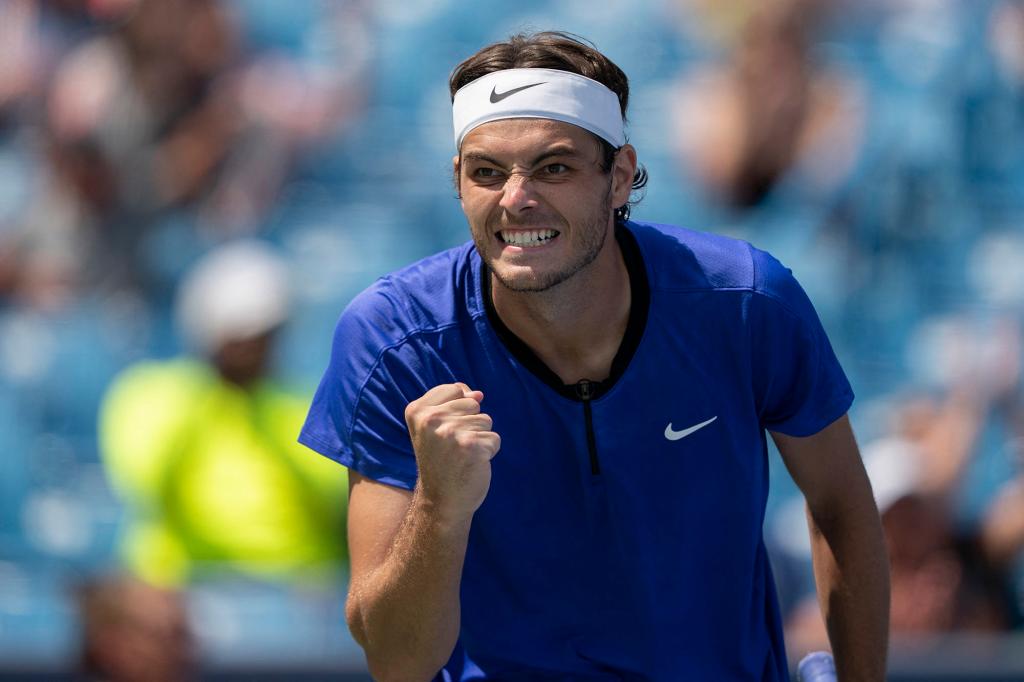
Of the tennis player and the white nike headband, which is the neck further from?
the white nike headband

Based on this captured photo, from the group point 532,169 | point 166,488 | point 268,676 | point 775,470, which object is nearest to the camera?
point 532,169

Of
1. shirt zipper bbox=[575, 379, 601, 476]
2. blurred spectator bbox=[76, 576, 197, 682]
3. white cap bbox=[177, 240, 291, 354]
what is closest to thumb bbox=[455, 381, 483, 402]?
shirt zipper bbox=[575, 379, 601, 476]

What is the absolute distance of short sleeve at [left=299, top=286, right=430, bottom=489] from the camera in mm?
2510

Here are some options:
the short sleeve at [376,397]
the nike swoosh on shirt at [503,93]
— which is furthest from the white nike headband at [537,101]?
the short sleeve at [376,397]

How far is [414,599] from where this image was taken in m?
2.33

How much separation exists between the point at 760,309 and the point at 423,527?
71 centimetres

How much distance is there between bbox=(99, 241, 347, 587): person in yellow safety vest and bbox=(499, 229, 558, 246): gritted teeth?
10.1 ft

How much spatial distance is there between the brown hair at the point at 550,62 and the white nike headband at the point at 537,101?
3 centimetres

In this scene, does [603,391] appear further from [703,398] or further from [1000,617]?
[1000,617]

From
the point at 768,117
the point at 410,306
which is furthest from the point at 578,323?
the point at 768,117

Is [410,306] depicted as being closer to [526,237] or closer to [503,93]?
[526,237]

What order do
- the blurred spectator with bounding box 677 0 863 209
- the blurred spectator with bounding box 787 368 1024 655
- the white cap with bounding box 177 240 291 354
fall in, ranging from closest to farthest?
the blurred spectator with bounding box 787 368 1024 655
the white cap with bounding box 177 240 291 354
the blurred spectator with bounding box 677 0 863 209

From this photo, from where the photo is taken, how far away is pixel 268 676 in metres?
4.72

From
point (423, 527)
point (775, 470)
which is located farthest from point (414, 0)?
point (423, 527)
